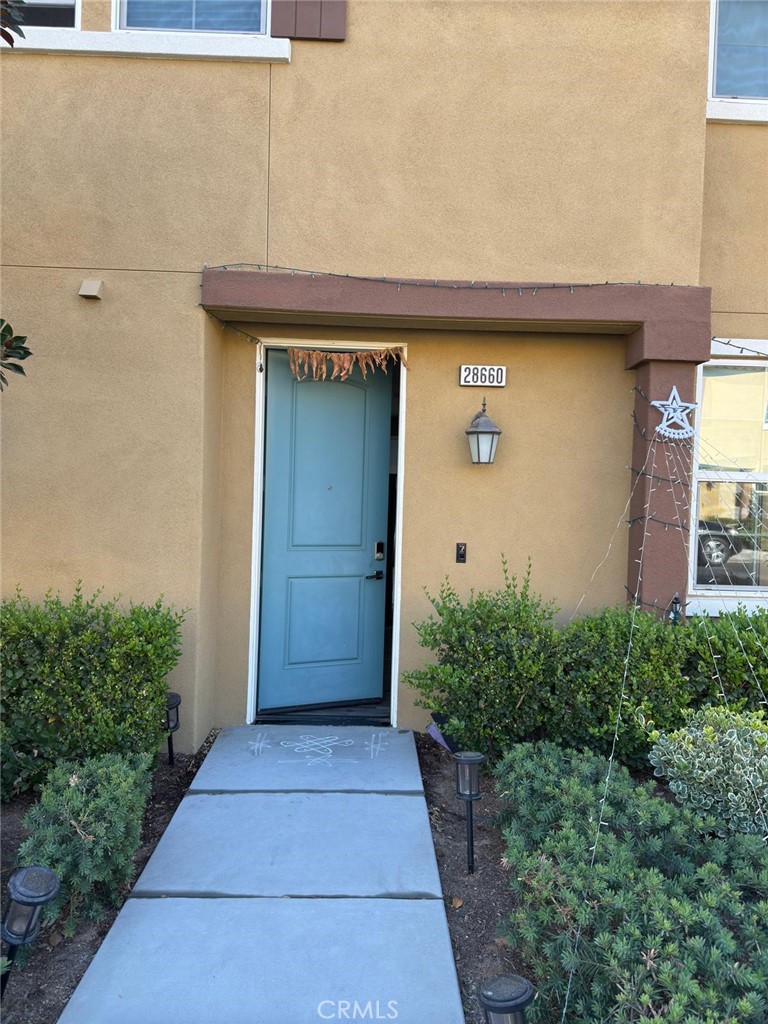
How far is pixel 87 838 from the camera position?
9.98ft

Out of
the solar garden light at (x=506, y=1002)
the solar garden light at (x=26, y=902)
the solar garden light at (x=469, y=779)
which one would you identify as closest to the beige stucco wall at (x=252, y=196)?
the solar garden light at (x=469, y=779)

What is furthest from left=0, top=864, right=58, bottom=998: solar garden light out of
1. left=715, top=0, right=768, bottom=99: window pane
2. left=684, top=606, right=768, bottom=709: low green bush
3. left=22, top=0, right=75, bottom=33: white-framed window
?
left=715, top=0, right=768, bottom=99: window pane

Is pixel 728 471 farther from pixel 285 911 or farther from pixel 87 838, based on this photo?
pixel 87 838

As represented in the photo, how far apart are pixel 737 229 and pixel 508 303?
1.81 metres

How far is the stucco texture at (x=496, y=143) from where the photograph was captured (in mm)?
4562

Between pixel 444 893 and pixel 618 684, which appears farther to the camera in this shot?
pixel 618 684

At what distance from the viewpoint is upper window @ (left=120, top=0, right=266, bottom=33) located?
4.66 meters

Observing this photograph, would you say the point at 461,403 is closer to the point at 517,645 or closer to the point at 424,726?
the point at 517,645

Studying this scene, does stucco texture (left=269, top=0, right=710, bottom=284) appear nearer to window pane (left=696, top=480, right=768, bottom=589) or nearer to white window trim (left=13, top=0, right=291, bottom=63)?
white window trim (left=13, top=0, right=291, bottom=63)

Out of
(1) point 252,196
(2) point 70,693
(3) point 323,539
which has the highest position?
(1) point 252,196

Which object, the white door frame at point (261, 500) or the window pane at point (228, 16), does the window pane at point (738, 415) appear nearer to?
the white door frame at point (261, 500)

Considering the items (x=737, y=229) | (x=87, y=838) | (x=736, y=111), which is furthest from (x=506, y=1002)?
(x=736, y=111)

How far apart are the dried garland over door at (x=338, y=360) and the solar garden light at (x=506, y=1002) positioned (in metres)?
3.72

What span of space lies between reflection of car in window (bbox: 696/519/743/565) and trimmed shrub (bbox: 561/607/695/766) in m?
1.10
